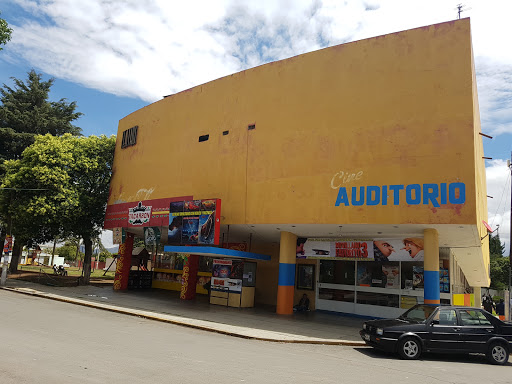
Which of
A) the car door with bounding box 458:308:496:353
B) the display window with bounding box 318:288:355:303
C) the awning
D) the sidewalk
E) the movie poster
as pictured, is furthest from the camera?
the display window with bounding box 318:288:355:303

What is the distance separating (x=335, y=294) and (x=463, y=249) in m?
7.26

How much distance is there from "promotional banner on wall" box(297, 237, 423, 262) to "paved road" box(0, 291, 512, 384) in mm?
6374

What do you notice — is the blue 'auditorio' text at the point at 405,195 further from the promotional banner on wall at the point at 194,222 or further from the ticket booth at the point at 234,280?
the ticket booth at the point at 234,280

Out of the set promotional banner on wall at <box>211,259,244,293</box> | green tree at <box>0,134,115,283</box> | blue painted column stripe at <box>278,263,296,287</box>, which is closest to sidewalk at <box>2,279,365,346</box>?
promotional banner on wall at <box>211,259,244,293</box>

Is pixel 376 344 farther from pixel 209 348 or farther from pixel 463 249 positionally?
pixel 463 249

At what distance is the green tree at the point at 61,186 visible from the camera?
25.9m

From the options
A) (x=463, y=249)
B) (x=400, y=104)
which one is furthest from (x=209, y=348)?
(x=463, y=249)

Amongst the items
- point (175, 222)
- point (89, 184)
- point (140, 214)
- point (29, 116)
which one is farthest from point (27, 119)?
point (175, 222)

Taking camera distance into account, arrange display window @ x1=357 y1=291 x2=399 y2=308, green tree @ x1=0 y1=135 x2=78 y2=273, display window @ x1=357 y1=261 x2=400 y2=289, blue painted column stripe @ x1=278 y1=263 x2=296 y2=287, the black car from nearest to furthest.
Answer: the black car, blue painted column stripe @ x1=278 y1=263 x2=296 y2=287, display window @ x1=357 y1=291 x2=399 y2=308, display window @ x1=357 y1=261 x2=400 y2=289, green tree @ x1=0 y1=135 x2=78 y2=273

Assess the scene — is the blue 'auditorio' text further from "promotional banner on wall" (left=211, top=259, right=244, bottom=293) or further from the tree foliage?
the tree foliage

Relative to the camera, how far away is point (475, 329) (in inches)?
422

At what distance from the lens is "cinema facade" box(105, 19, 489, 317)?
1473 centimetres

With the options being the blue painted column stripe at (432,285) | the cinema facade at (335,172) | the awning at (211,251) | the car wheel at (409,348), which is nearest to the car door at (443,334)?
the car wheel at (409,348)

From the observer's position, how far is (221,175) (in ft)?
67.0
